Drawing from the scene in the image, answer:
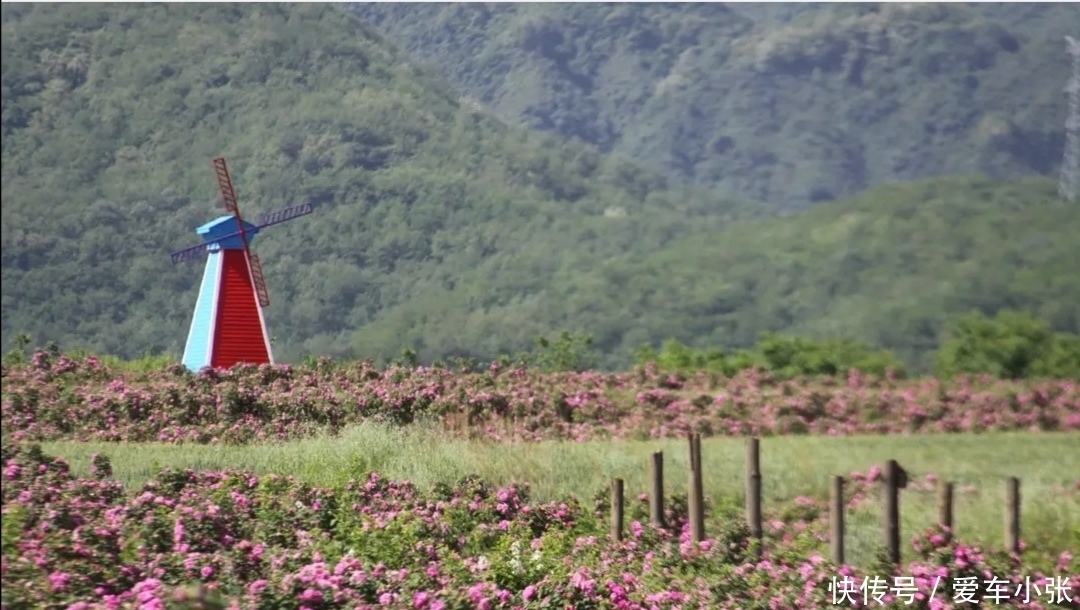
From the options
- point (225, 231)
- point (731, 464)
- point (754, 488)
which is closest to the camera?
point (754, 488)

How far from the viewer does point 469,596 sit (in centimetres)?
721

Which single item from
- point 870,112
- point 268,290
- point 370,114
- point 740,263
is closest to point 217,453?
point 268,290

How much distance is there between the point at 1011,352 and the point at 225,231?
19129 mm

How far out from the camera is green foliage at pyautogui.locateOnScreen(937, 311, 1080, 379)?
2564cm

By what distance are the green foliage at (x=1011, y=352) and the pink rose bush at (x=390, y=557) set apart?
15988 mm

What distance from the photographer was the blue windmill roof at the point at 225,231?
10.2m

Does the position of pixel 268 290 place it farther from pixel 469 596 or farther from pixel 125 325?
pixel 469 596

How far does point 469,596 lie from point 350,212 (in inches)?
167

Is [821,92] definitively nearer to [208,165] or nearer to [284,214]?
[284,214]

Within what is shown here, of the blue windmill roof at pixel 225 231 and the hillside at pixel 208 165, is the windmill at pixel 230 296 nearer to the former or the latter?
the blue windmill roof at pixel 225 231

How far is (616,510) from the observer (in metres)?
9.63

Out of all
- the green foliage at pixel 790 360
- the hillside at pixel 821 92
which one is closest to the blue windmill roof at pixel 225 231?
the green foliage at pixel 790 360

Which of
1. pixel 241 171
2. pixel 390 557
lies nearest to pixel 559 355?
pixel 241 171

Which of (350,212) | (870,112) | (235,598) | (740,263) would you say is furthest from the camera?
(870,112)
